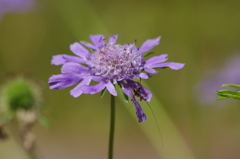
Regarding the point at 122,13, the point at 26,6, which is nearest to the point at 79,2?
the point at 26,6

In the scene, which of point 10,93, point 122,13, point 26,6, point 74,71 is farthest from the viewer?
point 122,13

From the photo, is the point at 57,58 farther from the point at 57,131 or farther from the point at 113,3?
the point at 113,3

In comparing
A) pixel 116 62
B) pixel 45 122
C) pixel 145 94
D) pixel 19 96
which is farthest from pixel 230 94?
pixel 19 96

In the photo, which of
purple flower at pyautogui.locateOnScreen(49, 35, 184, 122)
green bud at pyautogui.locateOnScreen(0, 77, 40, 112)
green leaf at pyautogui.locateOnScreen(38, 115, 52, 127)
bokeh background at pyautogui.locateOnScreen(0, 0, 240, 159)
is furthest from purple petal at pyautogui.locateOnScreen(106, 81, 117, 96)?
bokeh background at pyautogui.locateOnScreen(0, 0, 240, 159)

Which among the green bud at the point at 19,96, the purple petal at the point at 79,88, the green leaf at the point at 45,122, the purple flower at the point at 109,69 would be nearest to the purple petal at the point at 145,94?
the purple flower at the point at 109,69

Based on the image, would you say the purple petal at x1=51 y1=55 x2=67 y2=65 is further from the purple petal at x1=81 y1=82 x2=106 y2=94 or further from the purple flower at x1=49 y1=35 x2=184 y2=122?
the purple petal at x1=81 y1=82 x2=106 y2=94

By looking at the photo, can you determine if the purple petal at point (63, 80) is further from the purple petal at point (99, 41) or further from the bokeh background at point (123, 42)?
the bokeh background at point (123, 42)
